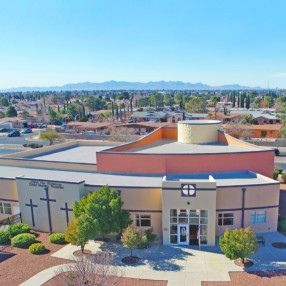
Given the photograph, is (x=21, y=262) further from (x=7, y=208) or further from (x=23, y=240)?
(x=7, y=208)

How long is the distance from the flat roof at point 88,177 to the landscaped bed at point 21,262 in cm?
591

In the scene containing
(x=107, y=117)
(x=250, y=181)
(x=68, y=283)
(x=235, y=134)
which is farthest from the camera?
(x=107, y=117)

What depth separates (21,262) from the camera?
20.0 meters

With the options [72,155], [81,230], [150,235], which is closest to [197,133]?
[150,235]

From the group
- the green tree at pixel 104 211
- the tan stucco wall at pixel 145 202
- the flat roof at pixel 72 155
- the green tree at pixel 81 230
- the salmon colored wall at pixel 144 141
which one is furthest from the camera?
the flat roof at pixel 72 155

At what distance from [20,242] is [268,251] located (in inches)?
704

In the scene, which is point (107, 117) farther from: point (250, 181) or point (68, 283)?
point (68, 283)

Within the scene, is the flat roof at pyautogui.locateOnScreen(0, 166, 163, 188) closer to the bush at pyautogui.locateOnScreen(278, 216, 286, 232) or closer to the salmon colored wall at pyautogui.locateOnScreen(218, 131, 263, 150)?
the bush at pyautogui.locateOnScreen(278, 216, 286, 232)

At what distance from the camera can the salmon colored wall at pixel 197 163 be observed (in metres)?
25.8

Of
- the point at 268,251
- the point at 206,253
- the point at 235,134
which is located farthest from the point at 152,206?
the point at 235,134

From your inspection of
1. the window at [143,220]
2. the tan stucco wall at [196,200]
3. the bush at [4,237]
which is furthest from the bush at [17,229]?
the tan stucco wall at [196,200]

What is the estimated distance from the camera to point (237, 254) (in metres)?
18.2

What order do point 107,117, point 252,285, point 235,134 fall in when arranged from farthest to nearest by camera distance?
point 107,117 < point 235,134 < point 252,285

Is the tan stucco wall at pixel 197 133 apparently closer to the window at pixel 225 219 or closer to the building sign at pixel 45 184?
the window at pixel 225 219
